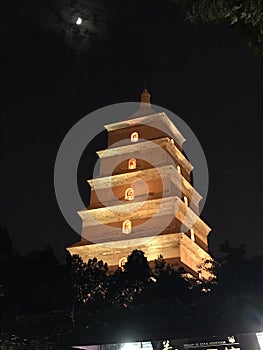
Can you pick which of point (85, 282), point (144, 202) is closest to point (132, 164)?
point (144, 202)

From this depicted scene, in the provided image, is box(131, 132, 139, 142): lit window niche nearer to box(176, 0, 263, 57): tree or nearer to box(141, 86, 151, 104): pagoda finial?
box(141, 86, 151, 104): pagoda finial

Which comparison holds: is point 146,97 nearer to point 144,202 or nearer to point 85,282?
point 144,202

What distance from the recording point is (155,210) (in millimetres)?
24531

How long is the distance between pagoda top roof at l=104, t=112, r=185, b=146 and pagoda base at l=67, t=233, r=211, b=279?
695 cm

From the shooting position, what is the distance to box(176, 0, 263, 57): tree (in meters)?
4.83

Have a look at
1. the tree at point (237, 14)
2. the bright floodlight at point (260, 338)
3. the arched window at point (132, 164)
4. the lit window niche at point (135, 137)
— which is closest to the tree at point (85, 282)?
the bright floodlight at point (260, 338)

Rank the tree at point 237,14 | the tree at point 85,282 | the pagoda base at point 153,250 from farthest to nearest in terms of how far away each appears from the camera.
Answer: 1. the pagoda base at point 153,250
2. the tree at point 85,282
3. the tree at point 237,14

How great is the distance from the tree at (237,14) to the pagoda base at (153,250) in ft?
60.1

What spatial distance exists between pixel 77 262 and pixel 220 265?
5452 millimetres

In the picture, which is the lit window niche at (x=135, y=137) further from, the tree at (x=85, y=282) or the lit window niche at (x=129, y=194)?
the tree at (x=85, y=282)

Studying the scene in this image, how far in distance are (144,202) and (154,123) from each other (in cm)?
536

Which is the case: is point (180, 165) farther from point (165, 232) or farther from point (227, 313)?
point (227, 313)

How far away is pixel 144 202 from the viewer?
24.8m

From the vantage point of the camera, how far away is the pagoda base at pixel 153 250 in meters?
23.1
